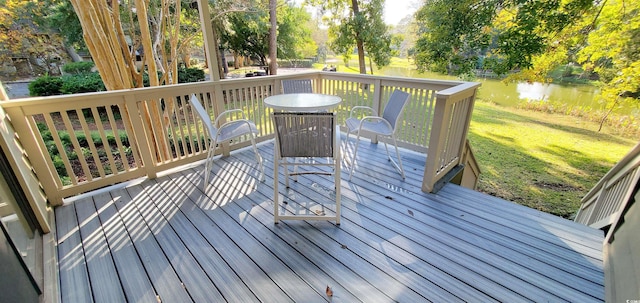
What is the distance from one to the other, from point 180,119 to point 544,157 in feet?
25.4

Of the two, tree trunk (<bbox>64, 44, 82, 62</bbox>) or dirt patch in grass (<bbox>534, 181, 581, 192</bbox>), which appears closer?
dirt patch in grass (<bbox>534, 181, 581, 192</bbox>)

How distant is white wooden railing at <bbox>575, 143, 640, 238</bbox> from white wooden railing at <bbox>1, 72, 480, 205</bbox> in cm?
120

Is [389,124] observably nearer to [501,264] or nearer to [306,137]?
[306,137]

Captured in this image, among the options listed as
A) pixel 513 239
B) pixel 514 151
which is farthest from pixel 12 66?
pixel 514 151

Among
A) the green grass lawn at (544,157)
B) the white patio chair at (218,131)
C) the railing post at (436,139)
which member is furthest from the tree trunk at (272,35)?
the railing post at (436,139)

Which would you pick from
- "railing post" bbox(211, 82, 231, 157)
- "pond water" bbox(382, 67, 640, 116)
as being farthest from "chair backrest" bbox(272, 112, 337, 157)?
"pond water" bbox(382, 67, 640, 116)

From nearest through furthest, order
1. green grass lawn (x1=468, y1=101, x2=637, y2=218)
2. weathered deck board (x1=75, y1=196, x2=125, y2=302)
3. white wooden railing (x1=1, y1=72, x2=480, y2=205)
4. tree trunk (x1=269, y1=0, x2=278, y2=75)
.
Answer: weathered deck board (x1=75, y1=196, x2=125, y2=302), white wooden railing (x1=1, y1=72, x2=480, y2=205), green grass lawn (x1=468, y1=101, x2=637, y2=218), tree trunk (x1=269, y1=0, x2=278, y2=75)

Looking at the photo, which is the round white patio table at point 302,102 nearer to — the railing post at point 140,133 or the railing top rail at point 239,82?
the railing top rail at point 239,82

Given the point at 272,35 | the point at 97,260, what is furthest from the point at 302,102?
the point at 272,35

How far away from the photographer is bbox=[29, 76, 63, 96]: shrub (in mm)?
8039

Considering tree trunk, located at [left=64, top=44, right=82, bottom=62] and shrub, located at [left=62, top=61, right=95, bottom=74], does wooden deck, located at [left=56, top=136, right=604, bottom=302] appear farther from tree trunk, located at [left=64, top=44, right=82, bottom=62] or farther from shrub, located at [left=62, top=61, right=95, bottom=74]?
tree trunk, located at [left=64, top=44, right=82, bottom=62]

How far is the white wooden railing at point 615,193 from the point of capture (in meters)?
1.75

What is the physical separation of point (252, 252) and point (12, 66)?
589 inches

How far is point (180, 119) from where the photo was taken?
2.80 metres
